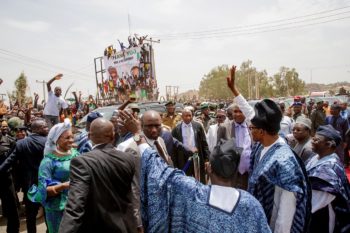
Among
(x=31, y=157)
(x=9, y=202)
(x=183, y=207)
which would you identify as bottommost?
(x=9, y=202)

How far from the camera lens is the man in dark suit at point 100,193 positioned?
2211 millimetres

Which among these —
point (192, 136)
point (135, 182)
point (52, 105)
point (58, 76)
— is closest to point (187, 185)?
point (135, 182)

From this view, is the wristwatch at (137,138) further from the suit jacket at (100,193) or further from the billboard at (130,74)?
the billboard at (130,74)

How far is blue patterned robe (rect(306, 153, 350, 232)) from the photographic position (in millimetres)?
2881

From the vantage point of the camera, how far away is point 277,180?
2332 millimetres

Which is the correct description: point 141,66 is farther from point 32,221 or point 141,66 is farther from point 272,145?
point 272,145

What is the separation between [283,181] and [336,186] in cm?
93

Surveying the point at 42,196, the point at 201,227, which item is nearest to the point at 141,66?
the point at 42,196

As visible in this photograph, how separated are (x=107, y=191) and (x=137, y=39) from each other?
2144cm

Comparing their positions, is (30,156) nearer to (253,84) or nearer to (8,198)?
(8,198)

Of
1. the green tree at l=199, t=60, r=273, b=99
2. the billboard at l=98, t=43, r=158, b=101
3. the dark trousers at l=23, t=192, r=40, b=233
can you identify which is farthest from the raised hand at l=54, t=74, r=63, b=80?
the green tree at l=199, t=60, r=273, b=99

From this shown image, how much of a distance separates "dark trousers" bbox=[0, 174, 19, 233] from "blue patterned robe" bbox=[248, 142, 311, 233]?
388cm

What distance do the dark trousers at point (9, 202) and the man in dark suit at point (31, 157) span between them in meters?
0.24

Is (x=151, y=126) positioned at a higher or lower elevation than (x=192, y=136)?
higher
